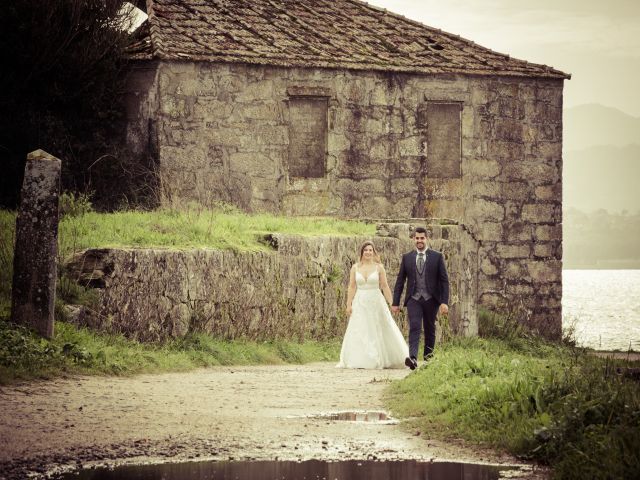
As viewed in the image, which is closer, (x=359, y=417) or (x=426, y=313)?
(x=359, y=417)

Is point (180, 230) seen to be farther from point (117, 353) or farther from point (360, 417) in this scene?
point (360, 417)

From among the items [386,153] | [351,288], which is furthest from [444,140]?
[351,288]

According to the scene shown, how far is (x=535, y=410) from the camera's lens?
30.3 feet

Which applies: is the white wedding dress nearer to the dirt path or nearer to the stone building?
the dirt path

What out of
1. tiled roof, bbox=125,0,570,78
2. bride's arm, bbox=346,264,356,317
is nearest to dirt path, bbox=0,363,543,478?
bride's arm, bbox=346,264,356,317

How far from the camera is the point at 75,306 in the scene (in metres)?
13.9

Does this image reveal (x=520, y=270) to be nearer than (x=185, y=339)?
No

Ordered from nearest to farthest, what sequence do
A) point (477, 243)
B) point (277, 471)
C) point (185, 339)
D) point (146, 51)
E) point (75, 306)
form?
point (277, 471) → point (75, 306) → point (185, 339) → point (477, 243) → point (146, 51)

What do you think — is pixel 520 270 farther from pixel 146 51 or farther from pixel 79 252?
pixel 79 252

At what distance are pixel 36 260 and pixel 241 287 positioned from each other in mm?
3749

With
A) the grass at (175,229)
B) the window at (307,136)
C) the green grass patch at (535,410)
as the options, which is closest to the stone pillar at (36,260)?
the grass at (175,229)

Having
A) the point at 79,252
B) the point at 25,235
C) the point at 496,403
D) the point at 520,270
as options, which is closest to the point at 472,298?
the point at 520,270

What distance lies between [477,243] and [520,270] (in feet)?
16.9

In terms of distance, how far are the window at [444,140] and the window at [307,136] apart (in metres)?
2.47
